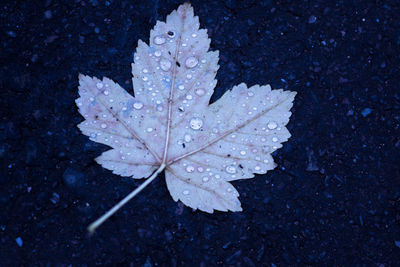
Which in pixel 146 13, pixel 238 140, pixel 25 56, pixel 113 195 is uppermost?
pixel 25 56

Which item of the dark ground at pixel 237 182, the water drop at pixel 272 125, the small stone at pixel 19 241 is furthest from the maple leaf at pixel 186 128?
the small stone at pixel 19 241

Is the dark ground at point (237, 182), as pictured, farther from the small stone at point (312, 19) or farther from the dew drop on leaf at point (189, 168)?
the dew drop on leaf at point (189, 168)

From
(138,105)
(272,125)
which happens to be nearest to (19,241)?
(138,105)

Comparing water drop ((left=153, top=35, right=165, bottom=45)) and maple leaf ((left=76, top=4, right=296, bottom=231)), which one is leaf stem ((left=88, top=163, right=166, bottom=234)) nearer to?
maple leaf ((left=76, top=4, right=296, bottom=231))

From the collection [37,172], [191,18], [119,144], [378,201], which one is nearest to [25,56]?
[37,172]

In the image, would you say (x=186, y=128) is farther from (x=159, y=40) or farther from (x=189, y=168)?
(x=159, y=40)

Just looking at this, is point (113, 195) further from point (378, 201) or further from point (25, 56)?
point (378, 201)
